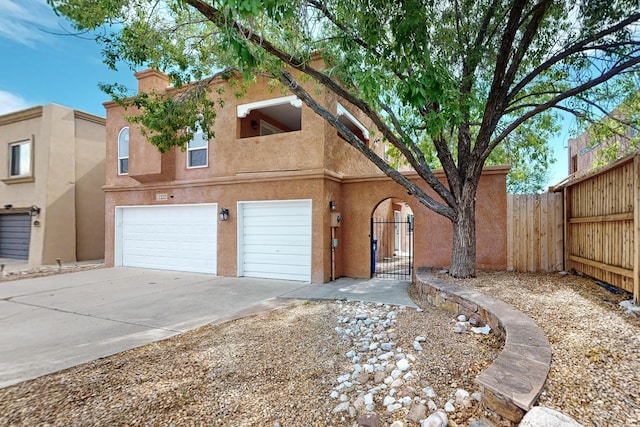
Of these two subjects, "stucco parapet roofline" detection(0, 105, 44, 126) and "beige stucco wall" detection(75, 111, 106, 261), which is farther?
"beige stucco wall" detection(75, 111, 106, 261)

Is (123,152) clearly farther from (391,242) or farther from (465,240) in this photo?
(465,240)

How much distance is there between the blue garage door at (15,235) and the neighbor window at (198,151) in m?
9.37

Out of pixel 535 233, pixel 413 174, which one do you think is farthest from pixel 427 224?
pixel 535 233

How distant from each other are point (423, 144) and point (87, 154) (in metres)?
14.4

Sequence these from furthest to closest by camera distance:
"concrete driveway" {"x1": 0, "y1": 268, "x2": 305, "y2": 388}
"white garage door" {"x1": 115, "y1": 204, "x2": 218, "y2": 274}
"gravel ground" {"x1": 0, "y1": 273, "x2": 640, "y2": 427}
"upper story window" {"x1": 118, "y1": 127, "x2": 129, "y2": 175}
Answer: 1. "upper story window" {"x1": 118, "y1": 127, "x2": 129, "y2": 175}
2. "white garage door" {"x1": 115, "y1": 204, "x2": 218, "y2": 274}
3. "concrete driveway" {"x1": 0, "y1": 268, "x2": 305, "y2": 388}
4. "gravel ground" {"x1": 0, "y1": 273, "x2": 640, "y2": 427}

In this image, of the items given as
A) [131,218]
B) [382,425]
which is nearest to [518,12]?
[382,425]

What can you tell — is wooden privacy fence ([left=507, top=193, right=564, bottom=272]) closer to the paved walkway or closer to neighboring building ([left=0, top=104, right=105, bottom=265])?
the paved walkway

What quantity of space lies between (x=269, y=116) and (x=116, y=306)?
7550 mm

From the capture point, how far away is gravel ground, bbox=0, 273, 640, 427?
2.52 metres

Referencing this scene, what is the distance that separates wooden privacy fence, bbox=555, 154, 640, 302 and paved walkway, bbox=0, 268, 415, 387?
3.36 m

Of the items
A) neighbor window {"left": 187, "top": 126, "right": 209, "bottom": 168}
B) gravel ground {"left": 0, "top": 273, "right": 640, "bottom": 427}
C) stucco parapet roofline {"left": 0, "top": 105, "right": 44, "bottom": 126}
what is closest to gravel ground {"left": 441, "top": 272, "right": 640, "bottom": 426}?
gravel ground {"left": 0, "top": 273, "right": 640, "bottom": 427}

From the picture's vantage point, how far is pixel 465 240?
21.0 ft

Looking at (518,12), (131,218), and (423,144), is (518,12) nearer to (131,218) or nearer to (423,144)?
(423,144)

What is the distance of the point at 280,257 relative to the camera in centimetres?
897
